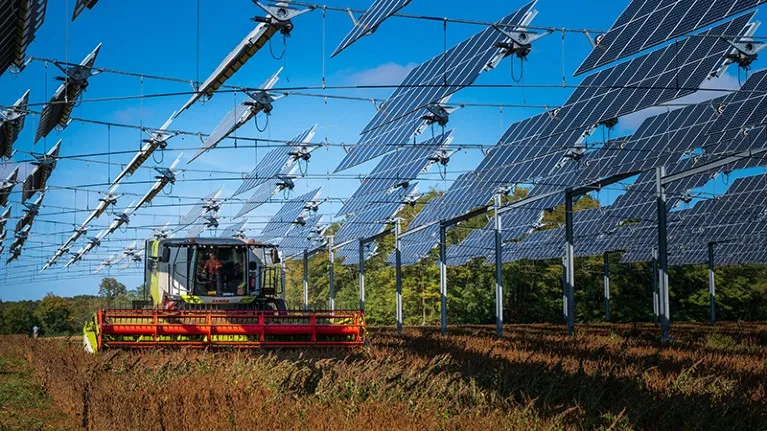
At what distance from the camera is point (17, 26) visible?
12.8m

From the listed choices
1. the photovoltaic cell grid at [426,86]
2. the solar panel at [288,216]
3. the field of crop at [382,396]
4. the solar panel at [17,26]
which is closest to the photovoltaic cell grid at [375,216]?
the solar panel at [288,216]

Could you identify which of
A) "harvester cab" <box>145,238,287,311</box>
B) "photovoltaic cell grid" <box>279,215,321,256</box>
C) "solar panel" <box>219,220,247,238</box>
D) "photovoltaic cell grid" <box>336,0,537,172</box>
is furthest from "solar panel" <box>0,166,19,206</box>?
"solar panel" <box>219,220,247,238</box>

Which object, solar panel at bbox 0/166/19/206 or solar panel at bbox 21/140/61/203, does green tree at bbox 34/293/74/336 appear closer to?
solar panel at bbox 21/140/61/203

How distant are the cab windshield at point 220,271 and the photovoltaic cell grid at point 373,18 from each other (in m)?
7.43

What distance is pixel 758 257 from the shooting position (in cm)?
5216

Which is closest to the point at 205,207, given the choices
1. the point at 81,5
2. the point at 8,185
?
the point at 8,185

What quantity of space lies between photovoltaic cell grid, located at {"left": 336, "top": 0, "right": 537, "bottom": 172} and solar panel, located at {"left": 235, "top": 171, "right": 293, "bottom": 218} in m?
2.34

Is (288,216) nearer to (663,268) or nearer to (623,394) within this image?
(663,268)

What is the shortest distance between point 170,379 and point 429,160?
1877 centimetres

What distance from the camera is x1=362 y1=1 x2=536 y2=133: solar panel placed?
773 inches

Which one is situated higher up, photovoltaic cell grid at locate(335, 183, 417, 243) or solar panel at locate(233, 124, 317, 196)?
solar panel at locate(233, 124, 317, 196)

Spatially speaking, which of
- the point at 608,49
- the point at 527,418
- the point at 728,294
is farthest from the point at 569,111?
the point at 728,294

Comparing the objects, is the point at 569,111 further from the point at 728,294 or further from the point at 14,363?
the point at 728,294

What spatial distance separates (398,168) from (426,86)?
14998mm
